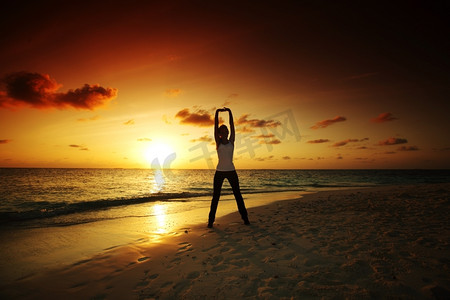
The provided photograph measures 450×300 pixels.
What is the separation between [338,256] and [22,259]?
23.2ft

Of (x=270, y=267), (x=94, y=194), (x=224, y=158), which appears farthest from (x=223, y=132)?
(x=94, y=194)

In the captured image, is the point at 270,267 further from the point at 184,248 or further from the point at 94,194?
the point at 94,194

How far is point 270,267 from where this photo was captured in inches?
149

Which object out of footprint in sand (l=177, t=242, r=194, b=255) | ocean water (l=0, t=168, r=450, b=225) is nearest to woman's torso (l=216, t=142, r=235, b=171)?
footprint in sand (l=177, t=242, r=194, b=255)

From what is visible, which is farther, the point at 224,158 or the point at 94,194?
the point at 94,194

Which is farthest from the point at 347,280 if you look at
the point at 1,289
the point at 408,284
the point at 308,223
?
the point at 1,289

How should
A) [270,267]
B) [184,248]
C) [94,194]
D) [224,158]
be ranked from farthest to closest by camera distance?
[94,194], [224,158], [184,248], [270,267]

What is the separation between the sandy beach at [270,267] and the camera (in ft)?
10.0

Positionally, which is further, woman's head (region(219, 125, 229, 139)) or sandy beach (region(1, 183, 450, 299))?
woman's head (region(219, 125, 229, 139))

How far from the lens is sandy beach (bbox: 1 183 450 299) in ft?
10.0

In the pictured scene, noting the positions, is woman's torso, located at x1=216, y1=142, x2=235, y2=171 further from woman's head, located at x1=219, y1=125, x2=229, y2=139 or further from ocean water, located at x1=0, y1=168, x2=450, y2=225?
ocean water, located at x1=0, y1=168, x2=450, y2=225

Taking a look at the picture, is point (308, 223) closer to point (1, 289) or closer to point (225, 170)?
point (225, 170)

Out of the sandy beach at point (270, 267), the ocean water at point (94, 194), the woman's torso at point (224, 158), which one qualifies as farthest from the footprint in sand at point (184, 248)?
the ocean water at point (94, 194)

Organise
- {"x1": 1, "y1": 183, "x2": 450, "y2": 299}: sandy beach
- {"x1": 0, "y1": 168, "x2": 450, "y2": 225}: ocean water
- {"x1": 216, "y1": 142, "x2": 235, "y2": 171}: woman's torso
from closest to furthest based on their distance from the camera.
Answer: {"x1": 1, "y1": 183, "x2": 450, "y2": 299}: sandy beach → {"x1": 216, "y1": 142, "x2": 235, "y2": 171}: woman's torso → {"x1": 0, "y1": 168, "x2": 450, "y2": 225}: ocean water
